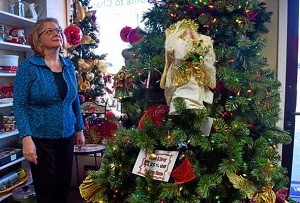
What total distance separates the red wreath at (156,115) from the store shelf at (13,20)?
70.9 inches

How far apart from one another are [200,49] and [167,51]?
127 millimetres

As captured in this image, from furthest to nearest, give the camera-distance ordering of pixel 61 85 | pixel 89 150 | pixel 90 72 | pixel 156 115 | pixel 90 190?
pixel 90 72
pixel 89 150
pixel 61 85
pixel 90 190
pixel 156 115

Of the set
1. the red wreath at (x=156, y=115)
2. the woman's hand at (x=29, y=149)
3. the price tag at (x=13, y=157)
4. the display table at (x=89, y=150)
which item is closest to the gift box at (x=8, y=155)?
the price tag at (x=13, y=157)

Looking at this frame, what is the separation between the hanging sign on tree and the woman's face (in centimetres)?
87

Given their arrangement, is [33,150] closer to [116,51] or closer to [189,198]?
[189,198]

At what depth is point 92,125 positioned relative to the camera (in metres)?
2.88

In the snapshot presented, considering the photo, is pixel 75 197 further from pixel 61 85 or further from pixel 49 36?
pixel 49 36

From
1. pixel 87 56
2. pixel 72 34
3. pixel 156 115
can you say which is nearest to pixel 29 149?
pixel 156 115

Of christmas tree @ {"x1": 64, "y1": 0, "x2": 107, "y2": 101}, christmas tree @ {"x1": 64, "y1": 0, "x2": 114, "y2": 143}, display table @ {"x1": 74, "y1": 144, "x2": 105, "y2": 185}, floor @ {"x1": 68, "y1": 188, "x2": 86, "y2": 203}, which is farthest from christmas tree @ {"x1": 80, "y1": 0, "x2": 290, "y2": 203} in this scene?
christmas tree @ {"x1": 64, "y1": 0, "x2": 107, "y2": 101}

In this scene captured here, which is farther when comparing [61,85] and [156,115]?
[61,85]

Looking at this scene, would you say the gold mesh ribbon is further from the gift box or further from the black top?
the gift box

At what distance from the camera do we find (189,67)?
1.06 meters

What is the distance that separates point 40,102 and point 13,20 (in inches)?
56.6

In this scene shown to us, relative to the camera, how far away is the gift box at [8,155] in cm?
236
